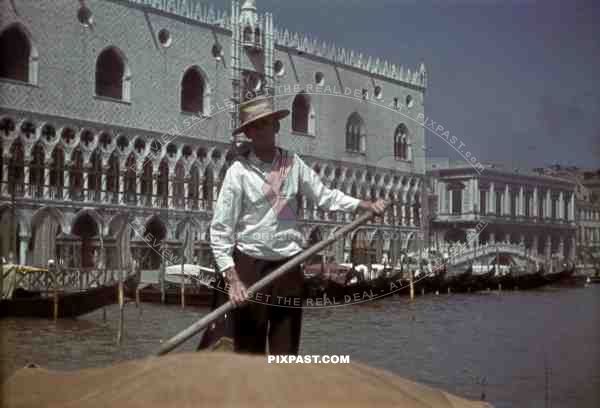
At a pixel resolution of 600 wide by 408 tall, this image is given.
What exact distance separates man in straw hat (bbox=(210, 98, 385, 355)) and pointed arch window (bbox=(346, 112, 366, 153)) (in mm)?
623

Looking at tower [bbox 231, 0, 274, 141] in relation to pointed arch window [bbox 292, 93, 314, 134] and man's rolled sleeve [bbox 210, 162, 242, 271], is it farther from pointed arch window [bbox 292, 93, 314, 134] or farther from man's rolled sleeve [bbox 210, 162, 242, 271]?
man's rolled sleeve [bbox 210, 162, 242, 271]

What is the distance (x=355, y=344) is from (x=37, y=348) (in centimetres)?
112

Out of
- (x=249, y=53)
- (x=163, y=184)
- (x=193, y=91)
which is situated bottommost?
(x=163, y=184)

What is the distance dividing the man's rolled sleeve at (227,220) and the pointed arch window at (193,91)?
1038 millimetres

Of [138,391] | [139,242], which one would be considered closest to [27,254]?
[139,242]

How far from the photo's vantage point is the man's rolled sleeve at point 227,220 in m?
1.19

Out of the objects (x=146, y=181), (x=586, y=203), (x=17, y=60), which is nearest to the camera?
(x=586, y=203)

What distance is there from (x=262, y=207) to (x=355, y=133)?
0.71 metres

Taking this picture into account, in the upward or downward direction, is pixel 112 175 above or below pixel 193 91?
below

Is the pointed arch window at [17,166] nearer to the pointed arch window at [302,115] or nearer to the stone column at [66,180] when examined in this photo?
the stone column at [66,180]

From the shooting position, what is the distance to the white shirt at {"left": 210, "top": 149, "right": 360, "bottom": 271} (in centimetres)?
121

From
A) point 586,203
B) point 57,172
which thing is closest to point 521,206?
point 586,203

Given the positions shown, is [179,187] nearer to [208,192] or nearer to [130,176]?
[208,192]

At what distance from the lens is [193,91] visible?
233cm
